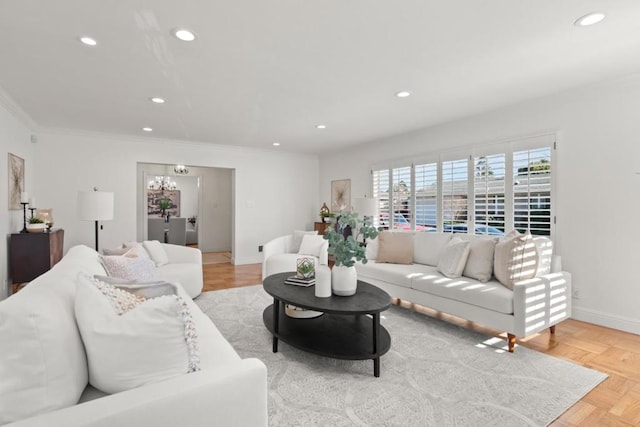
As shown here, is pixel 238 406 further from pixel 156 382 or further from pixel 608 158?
pixel 608 158

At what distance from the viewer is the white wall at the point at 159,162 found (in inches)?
201

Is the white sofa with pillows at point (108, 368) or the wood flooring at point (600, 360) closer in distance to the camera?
the white sofa with pillows at point (108, 368)

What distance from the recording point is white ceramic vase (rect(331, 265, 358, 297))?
2646 millimetres

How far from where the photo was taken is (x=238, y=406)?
120cm

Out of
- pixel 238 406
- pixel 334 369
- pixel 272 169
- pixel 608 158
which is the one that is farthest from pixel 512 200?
pixel 272 169

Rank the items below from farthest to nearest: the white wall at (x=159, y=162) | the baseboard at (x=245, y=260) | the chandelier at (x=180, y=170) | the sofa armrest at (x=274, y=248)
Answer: the chandelier at (x=180, y=170)
the baseboard at (x=245, y=260)
the white wall at (x=159, y=162)
the sofa armrest at (x=274, y=248)

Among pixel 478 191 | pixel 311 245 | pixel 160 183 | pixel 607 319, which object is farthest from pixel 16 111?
pixel 607 319

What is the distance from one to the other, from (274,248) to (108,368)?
3836 millimetres

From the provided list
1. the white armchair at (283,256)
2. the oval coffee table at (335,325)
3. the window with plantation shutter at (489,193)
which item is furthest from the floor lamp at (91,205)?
the window with plantation shutter at (489,193)

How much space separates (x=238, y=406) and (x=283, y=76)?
2763 millimetres

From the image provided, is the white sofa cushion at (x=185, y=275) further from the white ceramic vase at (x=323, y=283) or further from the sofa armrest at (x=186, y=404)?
the sofa armrest at (x=186, y=404)

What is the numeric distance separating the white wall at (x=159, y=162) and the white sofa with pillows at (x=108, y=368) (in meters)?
4.77

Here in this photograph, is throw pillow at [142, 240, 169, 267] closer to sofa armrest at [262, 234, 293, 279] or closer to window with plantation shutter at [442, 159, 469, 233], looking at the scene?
sofa armrest at [262, 234, 293, 279]

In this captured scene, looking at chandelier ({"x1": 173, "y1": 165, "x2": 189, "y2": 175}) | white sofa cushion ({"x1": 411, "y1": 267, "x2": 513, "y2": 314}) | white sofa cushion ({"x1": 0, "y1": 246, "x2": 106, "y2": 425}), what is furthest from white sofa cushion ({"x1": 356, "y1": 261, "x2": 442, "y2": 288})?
chandelier ({"x1": 173, "y1": 165, "x2": 189, "y2": 175})
